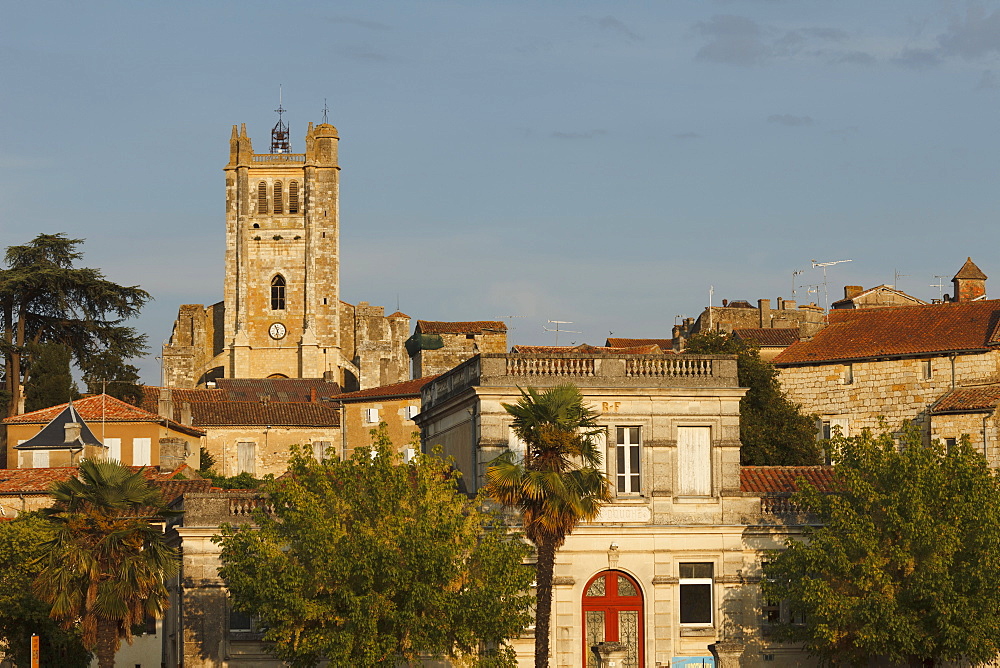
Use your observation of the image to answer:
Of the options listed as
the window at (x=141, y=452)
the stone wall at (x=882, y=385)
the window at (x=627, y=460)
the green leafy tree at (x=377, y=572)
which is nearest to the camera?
the green leafy tree at (x=377, y=572)

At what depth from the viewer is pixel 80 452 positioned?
66938 millimetres

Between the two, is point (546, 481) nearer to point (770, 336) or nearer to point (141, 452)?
point (141, 452)

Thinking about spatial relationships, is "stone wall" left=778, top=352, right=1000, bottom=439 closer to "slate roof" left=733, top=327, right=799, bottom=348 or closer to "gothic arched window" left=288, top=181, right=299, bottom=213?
"slate roof" left=733, top=327, right=799, bottom=348

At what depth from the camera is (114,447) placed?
71.4m

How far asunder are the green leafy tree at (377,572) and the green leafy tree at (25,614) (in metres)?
10.1

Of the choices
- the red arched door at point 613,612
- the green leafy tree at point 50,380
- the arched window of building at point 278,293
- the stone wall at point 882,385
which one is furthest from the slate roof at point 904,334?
the arched window of building at point 278,293

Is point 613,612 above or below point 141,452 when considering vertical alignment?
below

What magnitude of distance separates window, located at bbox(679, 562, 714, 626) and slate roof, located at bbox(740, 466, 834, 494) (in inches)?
92.2

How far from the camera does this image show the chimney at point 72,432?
68188mm

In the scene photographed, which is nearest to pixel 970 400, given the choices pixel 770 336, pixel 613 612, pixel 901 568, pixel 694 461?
pixel 770 336

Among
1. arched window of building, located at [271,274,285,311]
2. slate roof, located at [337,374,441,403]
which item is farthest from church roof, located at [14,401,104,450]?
arched window of building, located at [271,274,285,311]

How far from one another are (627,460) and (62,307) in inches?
2138

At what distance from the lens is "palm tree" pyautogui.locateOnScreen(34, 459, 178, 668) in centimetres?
3506

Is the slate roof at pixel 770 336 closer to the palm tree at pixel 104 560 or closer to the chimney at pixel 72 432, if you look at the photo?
the chimney at pixel 72 432
